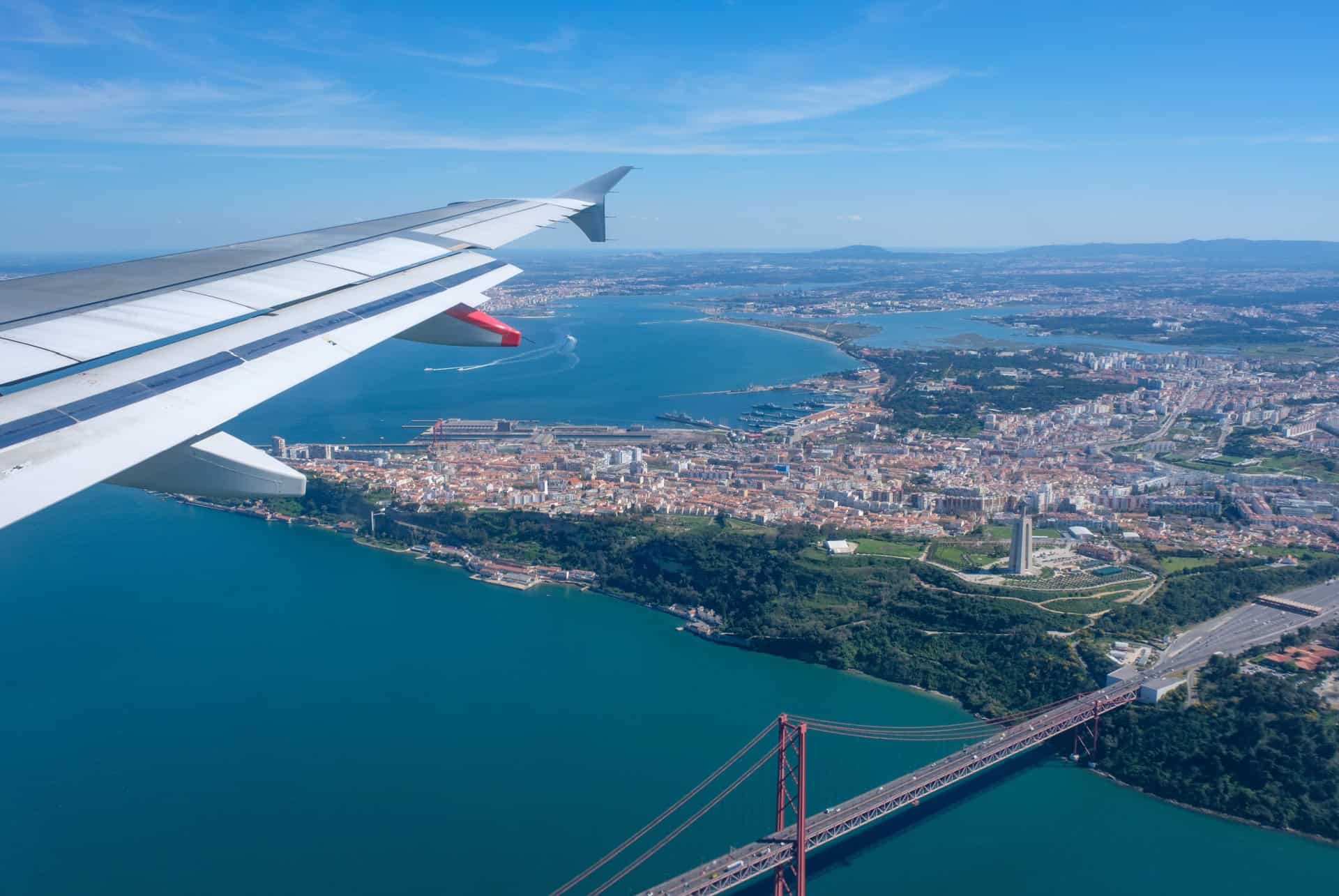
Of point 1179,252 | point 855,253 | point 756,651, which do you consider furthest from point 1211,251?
point 756,651

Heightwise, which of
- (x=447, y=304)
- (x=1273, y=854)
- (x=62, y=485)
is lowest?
(x=1273, y=854)

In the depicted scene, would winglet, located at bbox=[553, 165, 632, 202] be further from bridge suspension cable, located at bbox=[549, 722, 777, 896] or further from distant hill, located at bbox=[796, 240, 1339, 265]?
distant hill, located at bbox=[796, 240, 1339, 265]

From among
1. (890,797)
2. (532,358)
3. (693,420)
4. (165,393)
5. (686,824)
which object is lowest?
(686,824)

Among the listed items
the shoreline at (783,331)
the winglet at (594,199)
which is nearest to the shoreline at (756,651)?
the winglet at (594,199)

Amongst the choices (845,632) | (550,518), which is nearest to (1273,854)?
(845,632)

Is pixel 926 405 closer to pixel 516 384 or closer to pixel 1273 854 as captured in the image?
pixel 516 384

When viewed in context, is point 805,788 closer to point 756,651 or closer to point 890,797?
point 890,797

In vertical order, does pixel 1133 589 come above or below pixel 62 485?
below

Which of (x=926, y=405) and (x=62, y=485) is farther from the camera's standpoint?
(x=926, y=405)
